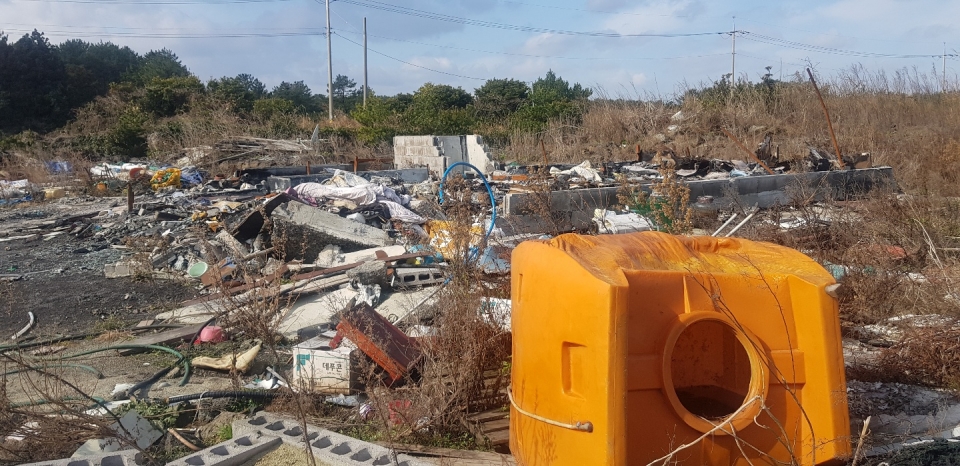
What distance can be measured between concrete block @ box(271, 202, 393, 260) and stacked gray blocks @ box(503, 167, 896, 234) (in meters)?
1.93

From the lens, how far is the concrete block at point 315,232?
8.72 metres

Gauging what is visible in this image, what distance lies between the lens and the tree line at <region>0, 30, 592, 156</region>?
84.5 feet

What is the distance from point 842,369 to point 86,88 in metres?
40.9

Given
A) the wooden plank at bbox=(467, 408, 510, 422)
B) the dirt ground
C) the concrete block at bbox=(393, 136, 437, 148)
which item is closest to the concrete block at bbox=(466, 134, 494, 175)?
the concrete block at bbox=(393, 136, 437, 148)

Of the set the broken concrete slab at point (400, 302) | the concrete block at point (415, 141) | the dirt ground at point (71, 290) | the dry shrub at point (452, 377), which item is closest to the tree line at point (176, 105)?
the concrete block at point (415, 141)

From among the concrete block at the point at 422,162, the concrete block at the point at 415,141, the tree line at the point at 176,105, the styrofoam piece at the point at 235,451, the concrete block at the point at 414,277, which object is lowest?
the styrofoam piece at the point at 235,451

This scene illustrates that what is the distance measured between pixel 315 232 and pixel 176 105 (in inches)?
1023

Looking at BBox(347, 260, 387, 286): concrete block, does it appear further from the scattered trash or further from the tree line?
the tree line

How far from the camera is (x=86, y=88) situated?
36.4 metres

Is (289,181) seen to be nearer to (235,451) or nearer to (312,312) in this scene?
(312,312)

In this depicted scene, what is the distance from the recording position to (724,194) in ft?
34.3

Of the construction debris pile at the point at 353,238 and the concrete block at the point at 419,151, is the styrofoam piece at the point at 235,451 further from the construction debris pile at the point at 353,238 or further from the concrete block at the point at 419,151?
the concrete block at the point at 419,151

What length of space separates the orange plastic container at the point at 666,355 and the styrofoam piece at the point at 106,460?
6.29 feet

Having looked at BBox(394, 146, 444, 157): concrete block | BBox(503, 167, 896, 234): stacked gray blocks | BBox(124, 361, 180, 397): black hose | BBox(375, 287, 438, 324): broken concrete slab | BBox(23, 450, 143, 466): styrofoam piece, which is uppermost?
BBox(394, 146, 444, 157): concrete block
